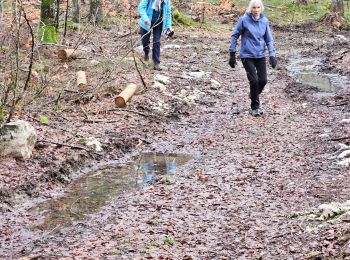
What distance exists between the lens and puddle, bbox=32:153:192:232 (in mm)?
6098

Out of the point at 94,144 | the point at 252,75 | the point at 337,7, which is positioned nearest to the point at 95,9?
the point at 252,75

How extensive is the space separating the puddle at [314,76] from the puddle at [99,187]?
6455 millimetres

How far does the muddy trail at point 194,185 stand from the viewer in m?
5.08

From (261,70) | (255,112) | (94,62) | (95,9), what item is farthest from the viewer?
(95,9)

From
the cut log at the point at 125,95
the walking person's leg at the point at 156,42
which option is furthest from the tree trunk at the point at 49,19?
the cut log at the point at 125,95

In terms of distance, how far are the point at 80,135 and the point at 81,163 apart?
2.95 feet

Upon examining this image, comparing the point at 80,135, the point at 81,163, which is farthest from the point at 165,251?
the point at 80,135

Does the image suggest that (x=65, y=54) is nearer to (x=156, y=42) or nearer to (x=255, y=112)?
(x=156, y=42)

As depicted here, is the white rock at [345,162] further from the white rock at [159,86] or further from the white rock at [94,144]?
the white rock at [159,86]

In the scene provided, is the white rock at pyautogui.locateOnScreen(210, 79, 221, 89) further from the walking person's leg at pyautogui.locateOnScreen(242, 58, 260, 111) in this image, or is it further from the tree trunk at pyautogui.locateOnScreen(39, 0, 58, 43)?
the tree trunk at pyautogui.locateOnScreen(39, 0, 58, 43)

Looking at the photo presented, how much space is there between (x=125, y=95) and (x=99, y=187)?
3.45 meters

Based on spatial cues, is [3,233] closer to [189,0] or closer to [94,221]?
[94,221]

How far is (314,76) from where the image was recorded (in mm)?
15242

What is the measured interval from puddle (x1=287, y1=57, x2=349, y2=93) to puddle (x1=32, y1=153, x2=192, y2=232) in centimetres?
645
